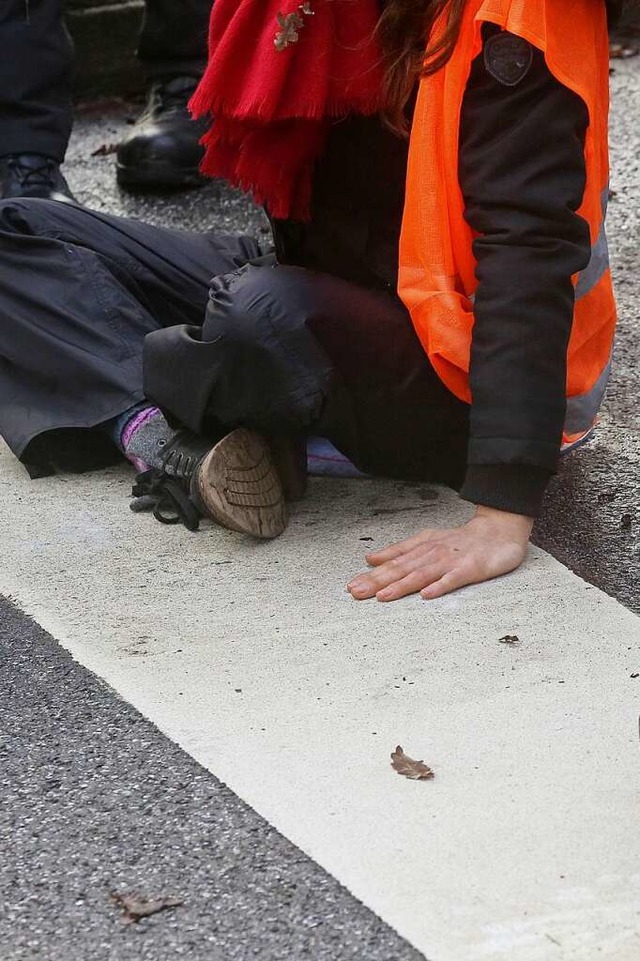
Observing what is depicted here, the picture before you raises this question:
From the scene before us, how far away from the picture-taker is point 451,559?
223 cm

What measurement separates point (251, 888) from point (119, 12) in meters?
4.05

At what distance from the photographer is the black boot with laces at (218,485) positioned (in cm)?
239

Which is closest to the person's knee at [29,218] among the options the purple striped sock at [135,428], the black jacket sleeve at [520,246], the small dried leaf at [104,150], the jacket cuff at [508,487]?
the purple striped sock at [135,428]

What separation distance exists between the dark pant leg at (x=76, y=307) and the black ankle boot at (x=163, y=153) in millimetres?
1354

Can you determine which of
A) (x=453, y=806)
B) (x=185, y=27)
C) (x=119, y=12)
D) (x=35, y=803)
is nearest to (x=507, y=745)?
(x=453, y=806)

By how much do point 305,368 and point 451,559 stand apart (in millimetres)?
396

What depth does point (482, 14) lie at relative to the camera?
82.7 inches

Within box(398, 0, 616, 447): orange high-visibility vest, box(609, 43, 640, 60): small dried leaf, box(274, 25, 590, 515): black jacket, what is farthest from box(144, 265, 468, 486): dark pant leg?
box(609, 43, 640, 60): small dried leaf

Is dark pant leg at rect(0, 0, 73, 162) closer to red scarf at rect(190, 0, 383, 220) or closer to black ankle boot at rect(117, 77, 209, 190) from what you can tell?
black ankle boot at rect(117, 77, 209, 190)

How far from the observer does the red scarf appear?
2229 mm

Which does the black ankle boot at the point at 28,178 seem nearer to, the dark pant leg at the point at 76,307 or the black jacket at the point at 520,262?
the dark pant leg at the point at 76,307

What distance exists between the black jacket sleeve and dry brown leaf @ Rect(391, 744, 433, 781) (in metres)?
0.53

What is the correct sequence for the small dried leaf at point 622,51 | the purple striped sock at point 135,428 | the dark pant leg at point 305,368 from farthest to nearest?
the small dried leaf at point 622,51, the purple striped sock at point 135,428, the dark pant leg at point 305,368

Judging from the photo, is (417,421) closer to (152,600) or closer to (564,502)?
(564,502)
